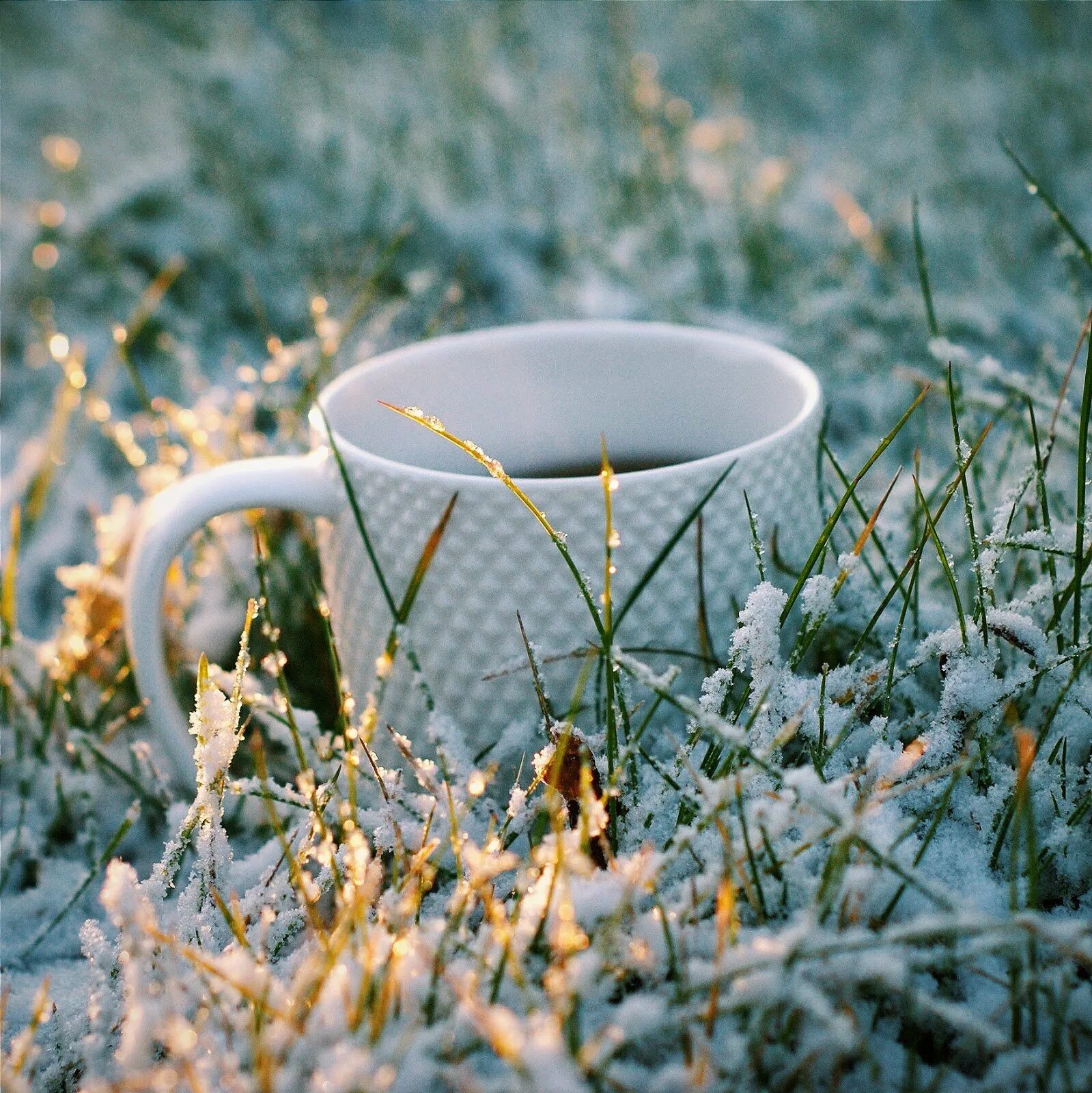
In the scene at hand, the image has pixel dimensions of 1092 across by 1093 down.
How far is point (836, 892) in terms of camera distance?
0.49 m

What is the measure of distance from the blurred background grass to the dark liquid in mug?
20cm

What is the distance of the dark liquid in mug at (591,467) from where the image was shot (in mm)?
971

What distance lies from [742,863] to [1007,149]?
0.63m

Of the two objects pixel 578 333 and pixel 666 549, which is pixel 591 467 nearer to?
pixel 578 333

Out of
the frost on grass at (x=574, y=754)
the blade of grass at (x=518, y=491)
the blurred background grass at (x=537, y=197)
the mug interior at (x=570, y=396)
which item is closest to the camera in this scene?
the frost on grass at (x=574, y=754)

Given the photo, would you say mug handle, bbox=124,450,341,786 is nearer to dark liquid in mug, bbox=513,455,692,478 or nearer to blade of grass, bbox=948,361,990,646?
dark liquid in mug, bbox=513,455,692,478

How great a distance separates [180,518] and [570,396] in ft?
1.31

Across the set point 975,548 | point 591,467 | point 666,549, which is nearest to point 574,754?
point 666,549

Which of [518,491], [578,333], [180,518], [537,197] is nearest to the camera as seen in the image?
[518,491]

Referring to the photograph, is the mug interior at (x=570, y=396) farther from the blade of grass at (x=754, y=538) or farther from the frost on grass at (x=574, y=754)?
the blade of grass at (x=754, y=538)

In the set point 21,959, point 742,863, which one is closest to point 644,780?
point 742,863

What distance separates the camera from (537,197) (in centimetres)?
174

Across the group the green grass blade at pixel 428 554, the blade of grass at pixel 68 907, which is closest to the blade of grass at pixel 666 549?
the green grass blade at pixel 428 554

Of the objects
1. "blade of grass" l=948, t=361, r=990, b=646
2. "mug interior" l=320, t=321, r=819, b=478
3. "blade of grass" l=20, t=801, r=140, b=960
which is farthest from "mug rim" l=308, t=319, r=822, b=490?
"blade of grass" l=20, t=801, r=140, b=960
